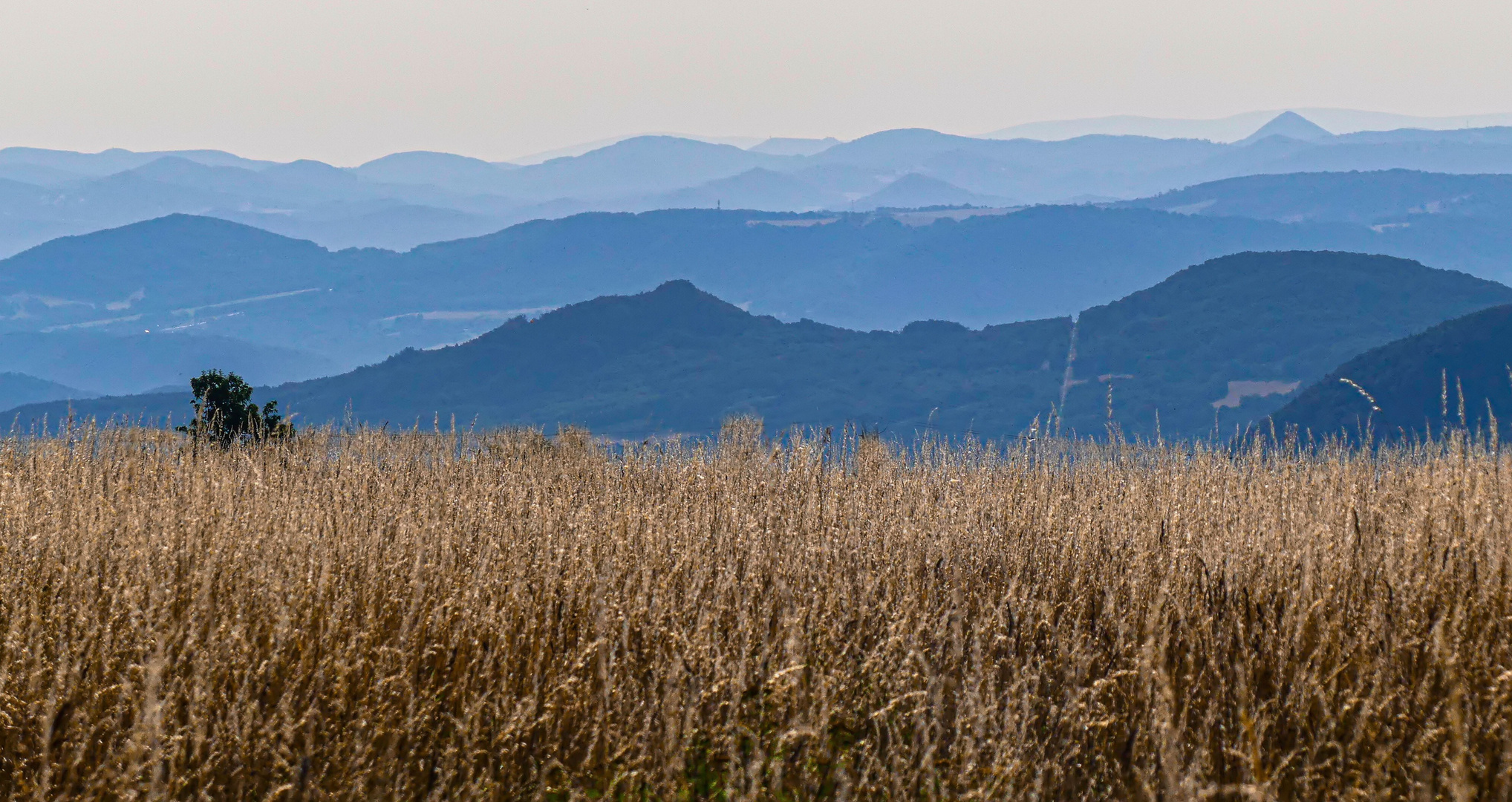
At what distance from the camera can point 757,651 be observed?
14.6ft

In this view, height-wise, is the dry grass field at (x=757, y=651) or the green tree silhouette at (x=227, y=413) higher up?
the green tree silhouette at (x=227, y=413)

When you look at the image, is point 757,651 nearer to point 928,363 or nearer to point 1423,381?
point 1423,381

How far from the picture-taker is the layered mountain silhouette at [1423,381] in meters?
80.1

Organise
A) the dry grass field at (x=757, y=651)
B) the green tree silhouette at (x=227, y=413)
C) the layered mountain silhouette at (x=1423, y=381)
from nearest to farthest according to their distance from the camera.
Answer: the dry grass field at (x=757, y=651) < the green tree silhouette at (x=227, y=413) < the layered mountain silhouette at (x=1423, y=381)

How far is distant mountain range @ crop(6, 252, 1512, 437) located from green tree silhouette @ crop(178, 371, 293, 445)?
341 feet

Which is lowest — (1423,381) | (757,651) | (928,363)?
(1423,381)

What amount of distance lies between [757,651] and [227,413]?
11713mm

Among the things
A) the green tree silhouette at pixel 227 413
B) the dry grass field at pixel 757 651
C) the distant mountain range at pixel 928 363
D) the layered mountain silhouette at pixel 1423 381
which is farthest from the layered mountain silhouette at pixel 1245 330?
the dry grass field at pixel 757 651

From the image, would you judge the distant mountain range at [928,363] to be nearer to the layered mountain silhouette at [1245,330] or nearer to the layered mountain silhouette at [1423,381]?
the layered mountain silhouette at [1245,330]

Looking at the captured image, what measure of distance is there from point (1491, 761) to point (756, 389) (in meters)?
143

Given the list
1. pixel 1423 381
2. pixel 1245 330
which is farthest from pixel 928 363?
pixel 1423 381

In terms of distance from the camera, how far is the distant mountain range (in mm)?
130000

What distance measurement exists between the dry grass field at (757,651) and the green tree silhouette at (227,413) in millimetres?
7338

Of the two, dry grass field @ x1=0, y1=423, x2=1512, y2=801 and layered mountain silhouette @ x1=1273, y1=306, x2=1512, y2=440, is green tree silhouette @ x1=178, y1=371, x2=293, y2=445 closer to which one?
dry grass field @ x1=0, y1=423, x2=1512, y2=801
